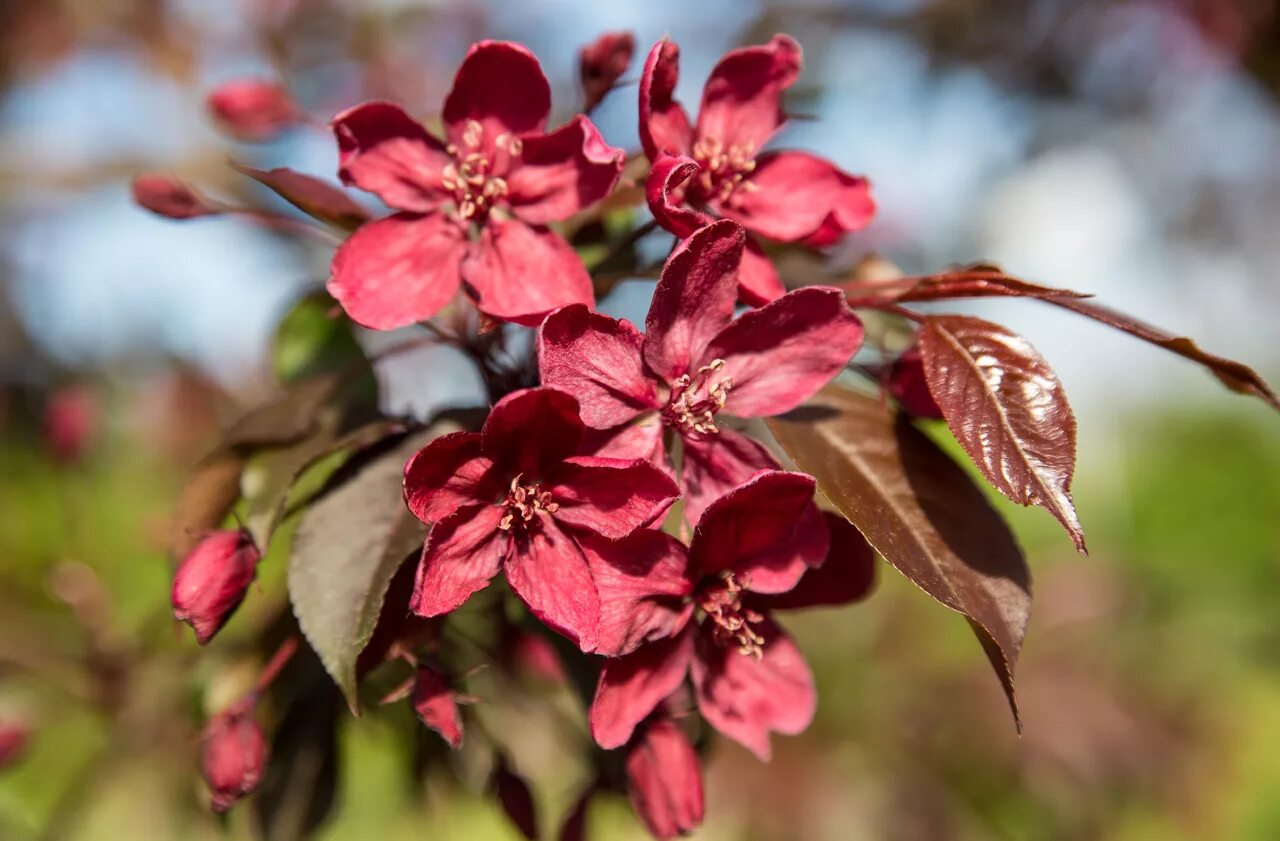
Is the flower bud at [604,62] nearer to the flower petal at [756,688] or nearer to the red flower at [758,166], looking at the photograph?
the red flower at [758,166]

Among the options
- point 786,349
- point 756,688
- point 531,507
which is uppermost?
point 786,349

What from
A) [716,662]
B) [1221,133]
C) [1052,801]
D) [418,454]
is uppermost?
[418,454]

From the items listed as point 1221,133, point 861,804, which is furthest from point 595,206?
point 1221,133

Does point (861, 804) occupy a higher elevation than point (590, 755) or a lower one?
lower

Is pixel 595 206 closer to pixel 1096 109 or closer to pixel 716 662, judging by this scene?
pixel 716 662

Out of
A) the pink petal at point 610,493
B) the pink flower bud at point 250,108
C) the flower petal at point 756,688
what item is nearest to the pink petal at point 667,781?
the flower petal at point 756,688

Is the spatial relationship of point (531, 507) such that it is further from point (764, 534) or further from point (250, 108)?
point (250, 108)

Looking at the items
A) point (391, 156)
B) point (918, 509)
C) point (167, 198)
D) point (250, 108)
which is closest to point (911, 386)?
point (918, 509)
